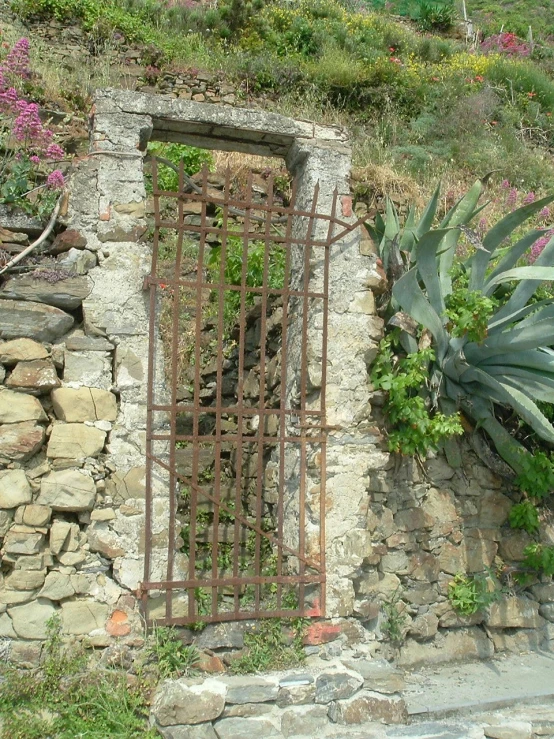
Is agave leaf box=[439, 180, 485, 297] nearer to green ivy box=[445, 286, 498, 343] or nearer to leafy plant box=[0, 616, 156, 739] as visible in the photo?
green ivy box=[445, 286, 498, 343]

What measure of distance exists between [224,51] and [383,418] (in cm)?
783

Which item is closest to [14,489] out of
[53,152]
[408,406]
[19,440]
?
[19,440]

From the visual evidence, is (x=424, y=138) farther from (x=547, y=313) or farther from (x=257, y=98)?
(x=547, y=313)

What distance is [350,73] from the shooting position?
9.09 m

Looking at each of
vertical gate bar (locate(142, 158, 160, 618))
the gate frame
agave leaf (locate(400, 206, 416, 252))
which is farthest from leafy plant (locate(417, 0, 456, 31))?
vertical gate bar (locate(142, 158, 160, 618))

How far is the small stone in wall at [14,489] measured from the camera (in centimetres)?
309

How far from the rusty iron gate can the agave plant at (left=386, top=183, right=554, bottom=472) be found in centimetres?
56

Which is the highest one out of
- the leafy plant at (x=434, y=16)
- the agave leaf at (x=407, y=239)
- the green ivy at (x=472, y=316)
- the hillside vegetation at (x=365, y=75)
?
the leafy plant at (x=434, y=16)

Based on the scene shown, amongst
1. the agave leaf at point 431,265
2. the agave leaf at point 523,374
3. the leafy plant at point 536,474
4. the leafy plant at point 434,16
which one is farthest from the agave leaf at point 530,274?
the leafy plant at point 434,16

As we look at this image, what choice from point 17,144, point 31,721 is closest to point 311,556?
point 31,721

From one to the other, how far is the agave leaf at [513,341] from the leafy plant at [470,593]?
123cm

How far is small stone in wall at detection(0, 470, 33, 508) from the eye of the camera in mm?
3090

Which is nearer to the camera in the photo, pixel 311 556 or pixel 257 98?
pixel 311 556

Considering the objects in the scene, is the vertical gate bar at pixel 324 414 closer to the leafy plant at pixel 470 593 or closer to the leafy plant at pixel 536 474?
the leafy plant at pixel 470 593
